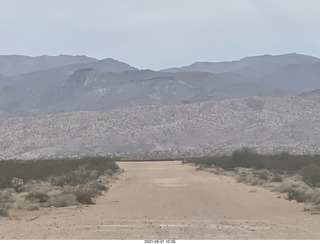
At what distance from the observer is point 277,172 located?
4541 centimetres

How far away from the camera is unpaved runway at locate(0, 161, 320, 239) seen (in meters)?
14.1

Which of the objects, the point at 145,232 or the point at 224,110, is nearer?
the point at 145,232

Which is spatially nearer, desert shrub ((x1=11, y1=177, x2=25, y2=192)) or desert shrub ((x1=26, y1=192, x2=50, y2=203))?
desert shrub ((x1=26, y1=192, x2=50, y2=203))

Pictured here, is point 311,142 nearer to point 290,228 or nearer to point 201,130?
point 201,130

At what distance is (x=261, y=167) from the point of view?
5056 cm

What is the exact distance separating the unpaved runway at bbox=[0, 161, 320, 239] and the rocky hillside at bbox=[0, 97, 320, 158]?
291 feet

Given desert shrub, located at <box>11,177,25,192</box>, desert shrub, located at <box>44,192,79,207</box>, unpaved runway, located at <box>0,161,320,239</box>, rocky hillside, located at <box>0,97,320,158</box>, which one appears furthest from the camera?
rocky hillside, located at <box>0,97,320,158</box>

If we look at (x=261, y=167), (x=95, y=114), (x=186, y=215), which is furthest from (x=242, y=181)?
(x=95, y=114)

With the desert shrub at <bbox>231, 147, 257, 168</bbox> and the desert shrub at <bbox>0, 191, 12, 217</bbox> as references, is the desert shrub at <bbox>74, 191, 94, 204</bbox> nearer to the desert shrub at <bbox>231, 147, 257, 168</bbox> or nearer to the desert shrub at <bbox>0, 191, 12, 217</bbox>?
the desert shrub at <bbox>0, 191, 12, 217</bbox>

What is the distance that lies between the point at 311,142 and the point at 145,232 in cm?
10457

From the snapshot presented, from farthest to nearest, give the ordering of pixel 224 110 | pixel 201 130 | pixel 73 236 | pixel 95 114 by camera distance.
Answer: pixel 95 114
pixel 224 110
pixel 201 130
pixel 73 236

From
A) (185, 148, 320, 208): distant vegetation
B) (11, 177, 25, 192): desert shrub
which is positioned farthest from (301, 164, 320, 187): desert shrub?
(11, 177, 25, 192): desert shrub

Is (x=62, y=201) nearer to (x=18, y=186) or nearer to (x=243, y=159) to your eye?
(x=18, y=186)

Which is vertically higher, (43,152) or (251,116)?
(251,116)
